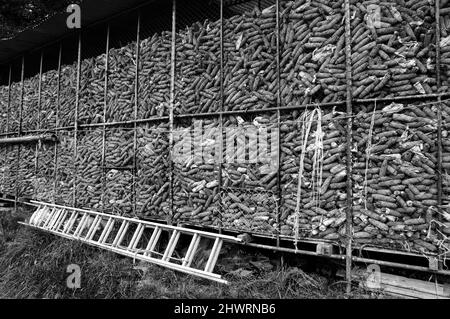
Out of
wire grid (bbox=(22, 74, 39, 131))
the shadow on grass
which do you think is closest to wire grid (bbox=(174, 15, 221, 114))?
→ the shadow on grass

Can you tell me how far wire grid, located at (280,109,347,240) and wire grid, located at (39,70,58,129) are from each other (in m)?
6.62

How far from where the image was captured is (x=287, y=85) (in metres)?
4.43

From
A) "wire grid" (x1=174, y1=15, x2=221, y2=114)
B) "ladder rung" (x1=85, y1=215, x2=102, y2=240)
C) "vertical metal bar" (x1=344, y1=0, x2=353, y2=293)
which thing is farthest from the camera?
"ladder rung" (x1=85, y1=215, x2=102, y2=240)

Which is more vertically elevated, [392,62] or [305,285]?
[392,62]

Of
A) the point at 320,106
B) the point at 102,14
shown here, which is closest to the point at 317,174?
the point at 320,106

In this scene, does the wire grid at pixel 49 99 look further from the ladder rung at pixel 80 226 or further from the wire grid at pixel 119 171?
the ladder rung at pixel 80 226

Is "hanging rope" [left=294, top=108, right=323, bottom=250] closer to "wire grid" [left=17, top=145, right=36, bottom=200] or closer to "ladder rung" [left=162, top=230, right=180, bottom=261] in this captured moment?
"ladder rung" [left=162, top=230, right=180, bottom=261]

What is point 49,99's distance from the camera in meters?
8.49

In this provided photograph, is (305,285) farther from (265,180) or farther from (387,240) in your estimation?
(265,180)

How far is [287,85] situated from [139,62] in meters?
3.26

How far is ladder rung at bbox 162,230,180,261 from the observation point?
487cm

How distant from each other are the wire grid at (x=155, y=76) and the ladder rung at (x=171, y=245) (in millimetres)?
2156

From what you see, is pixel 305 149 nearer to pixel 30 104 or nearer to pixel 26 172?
pixel 26 172

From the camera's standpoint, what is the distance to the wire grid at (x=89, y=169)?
22.3 feet
